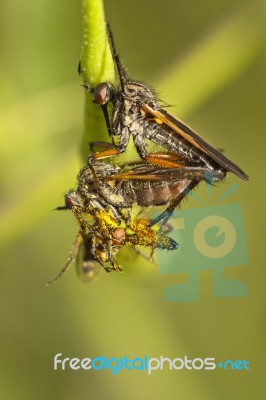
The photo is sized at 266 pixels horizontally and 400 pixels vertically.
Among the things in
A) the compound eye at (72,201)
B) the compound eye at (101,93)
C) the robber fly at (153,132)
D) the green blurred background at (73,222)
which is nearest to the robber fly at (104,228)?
the compound eye at (72,201)

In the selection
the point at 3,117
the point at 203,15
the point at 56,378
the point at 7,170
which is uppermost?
the point at 203,15

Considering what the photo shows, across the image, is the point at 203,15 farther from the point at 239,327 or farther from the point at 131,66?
the point at 239,327

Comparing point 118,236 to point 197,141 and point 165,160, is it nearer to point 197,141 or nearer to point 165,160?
point 165,160

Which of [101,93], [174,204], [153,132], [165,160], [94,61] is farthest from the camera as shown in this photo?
[153,132]

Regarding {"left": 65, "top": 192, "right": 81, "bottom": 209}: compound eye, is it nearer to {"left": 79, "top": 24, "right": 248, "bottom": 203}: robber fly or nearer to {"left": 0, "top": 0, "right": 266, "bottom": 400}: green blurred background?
{"left": 79, "top": 24, "right": 248, "bottom": 203}: robber fly

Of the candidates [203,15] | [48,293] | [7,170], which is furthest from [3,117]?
[203,15]

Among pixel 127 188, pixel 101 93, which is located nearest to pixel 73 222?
pixel 127 188

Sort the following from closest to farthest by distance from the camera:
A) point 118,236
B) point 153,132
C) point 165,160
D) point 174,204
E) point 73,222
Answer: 1. point 118,236
2. point 174,204
3. point 165,160
4. point 153,132
5. point 73,222
